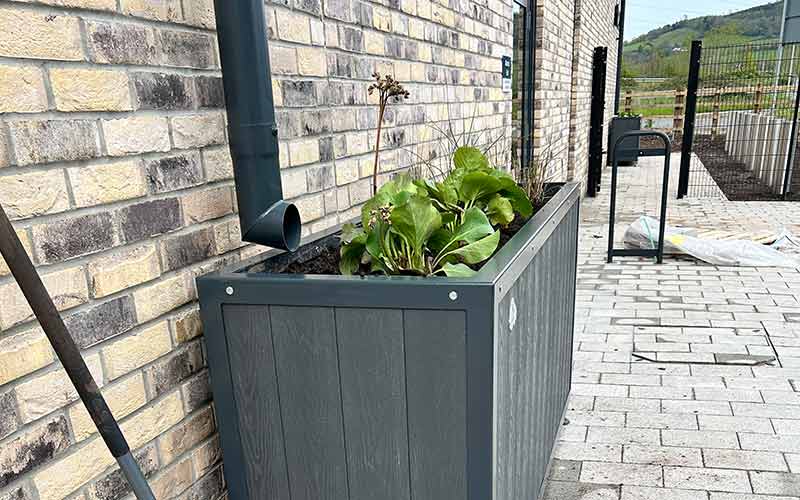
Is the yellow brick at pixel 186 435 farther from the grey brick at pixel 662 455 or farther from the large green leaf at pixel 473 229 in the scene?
the grey brick at pixel 662 455

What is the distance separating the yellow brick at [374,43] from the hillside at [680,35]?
2042 cm

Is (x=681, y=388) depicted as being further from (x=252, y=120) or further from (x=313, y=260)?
(x=252, y=120)

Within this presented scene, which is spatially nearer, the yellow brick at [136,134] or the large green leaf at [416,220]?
the yellow brick at [136,134]

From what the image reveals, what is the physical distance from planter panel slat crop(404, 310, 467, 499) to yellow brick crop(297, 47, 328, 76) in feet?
3.38

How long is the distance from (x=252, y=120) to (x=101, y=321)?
59cm

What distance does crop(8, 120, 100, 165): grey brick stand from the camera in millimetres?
1122

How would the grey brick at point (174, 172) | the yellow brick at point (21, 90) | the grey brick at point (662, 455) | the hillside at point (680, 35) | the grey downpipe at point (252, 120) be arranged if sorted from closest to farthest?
the yellow brick at point (21, 90), the grey brick at point (174, 172), the grey downpipe at point (252, 120), the grey brick at point (662, 455), the hillside at point (680, 35)

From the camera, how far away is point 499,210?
6.85 feet

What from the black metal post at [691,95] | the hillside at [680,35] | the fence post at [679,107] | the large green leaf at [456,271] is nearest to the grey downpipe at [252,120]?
the large green leaf at [456,271]

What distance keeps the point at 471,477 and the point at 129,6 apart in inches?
48.8

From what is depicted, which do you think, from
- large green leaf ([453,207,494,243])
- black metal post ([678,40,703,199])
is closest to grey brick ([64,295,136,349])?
large green leaf ([453,207,494,243])

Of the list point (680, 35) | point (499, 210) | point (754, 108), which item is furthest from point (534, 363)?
point (680, 35)

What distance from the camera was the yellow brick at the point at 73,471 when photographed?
1.18 meters

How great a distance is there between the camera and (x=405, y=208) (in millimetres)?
1598
